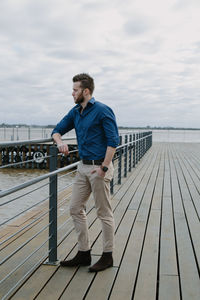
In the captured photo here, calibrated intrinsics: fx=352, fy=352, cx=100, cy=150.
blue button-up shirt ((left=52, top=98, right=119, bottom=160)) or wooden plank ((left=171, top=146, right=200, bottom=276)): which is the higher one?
blue button-up shirt ((left=52, top=98, right=119, bottom=160))

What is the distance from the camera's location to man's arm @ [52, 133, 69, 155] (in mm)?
2682

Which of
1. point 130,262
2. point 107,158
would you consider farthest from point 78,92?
point 130,262

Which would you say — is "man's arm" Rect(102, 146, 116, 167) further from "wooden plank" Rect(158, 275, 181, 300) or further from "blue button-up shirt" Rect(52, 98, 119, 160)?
"wooden plank" Rect(158, 275, 181, 300)

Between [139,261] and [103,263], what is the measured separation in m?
0.40

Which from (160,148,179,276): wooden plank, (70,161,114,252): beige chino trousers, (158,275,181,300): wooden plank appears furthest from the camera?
(160,148,179,276): wooden plank

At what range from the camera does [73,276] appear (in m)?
2.72

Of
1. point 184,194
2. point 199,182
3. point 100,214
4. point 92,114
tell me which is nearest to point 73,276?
point 100,214

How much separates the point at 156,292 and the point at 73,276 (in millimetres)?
646

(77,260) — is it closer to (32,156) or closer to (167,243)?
(167,243)

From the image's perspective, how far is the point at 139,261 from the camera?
3074mm

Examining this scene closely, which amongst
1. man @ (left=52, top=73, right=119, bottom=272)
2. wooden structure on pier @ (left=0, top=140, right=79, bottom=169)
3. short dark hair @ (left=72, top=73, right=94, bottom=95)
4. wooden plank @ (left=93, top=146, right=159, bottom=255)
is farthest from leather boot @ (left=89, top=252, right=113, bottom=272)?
wooden structure on pier @ (left=0, top=140, right=79, bottom=169)

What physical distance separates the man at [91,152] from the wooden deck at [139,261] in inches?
8.5

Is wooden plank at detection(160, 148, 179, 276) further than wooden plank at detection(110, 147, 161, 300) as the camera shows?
Yes

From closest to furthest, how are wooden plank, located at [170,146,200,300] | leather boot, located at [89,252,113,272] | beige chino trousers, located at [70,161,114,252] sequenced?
wooden plank, located at [170,146,200,300] → beige chino trousers, located at [70,161,114,252] → leather boot, located at [89,252,113,272]
